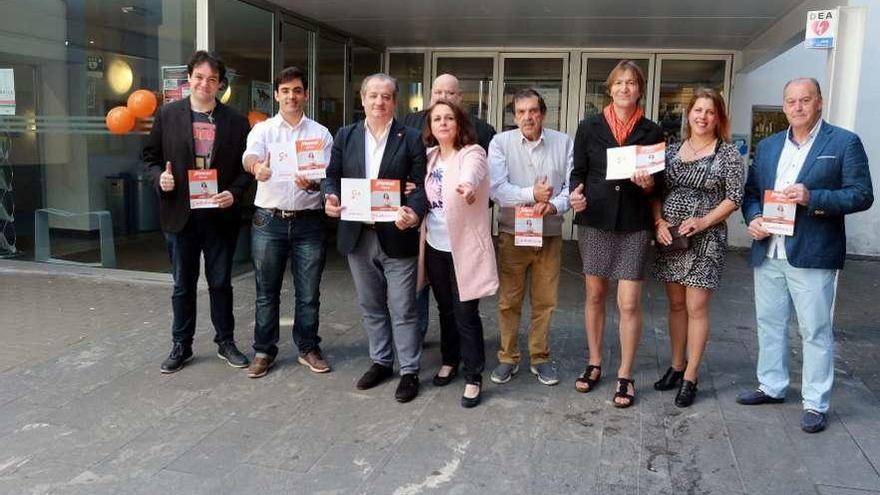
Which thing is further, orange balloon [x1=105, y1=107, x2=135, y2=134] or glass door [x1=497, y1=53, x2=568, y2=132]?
glass door [x1=497, y1=53, x2=568, y2=132]

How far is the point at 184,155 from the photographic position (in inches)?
169

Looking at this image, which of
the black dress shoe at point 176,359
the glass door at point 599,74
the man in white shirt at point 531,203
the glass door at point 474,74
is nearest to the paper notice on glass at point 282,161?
the man in white shirt at point 531,203

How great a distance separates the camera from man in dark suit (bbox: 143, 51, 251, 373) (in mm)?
4297

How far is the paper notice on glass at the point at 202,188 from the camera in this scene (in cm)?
417

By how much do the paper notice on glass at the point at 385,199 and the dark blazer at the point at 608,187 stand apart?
3.40 feet

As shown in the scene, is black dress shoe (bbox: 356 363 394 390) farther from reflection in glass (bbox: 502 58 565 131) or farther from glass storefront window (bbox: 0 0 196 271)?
A: reflection in glass (bbox: 502 58 565 131)

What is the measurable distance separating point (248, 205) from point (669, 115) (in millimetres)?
6442

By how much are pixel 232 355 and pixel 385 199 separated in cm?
160

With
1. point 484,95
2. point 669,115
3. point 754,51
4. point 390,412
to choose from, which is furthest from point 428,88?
point 390,412

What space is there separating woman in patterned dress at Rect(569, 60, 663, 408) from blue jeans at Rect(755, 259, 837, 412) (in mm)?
691

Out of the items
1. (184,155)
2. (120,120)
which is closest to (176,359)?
A: (184,155)

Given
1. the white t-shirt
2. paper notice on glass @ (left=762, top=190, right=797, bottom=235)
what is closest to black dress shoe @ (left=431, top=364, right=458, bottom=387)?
the white t-shirt

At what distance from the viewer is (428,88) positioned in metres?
11.0

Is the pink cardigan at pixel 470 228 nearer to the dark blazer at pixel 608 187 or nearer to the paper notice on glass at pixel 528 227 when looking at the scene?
the paper notice on glass at pixel 528 227
